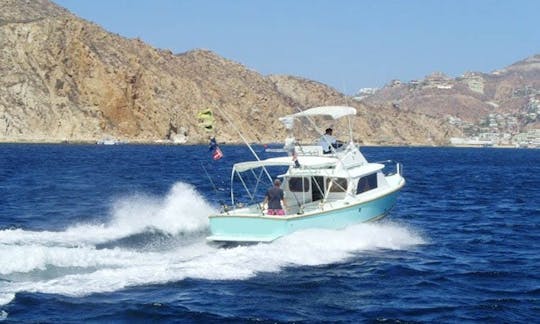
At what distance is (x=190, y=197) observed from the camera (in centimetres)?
2814

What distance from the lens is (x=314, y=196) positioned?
23.5 m

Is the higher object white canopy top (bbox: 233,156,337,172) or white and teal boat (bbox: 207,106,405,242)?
white canopy top (bbox: 233,156,337,172)

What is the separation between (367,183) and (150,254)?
30.1ft

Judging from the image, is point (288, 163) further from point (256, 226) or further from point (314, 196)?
point (256, 226)

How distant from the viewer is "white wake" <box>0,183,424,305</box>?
51.4 ft

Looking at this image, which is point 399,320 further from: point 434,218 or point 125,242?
point 434,218

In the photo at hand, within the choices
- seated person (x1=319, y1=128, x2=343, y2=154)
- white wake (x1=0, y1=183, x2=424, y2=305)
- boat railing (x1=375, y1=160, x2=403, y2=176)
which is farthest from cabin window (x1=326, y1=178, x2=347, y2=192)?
boat railing (x1=375, y1=160, x2=403, y2=176)

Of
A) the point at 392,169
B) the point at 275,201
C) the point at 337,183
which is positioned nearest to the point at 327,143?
the point at 337,183

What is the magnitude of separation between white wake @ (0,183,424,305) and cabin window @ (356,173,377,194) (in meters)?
1.36

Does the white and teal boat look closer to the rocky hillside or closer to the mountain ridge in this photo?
the mountain ridge

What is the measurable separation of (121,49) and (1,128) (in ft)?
→ 138

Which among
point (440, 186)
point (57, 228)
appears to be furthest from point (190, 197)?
point (440, 186)

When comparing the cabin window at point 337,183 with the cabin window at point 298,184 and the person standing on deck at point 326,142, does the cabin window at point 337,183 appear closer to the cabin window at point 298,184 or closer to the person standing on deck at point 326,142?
the cabin window at point 298,184

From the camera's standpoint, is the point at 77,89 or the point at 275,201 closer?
the point at 275,201
